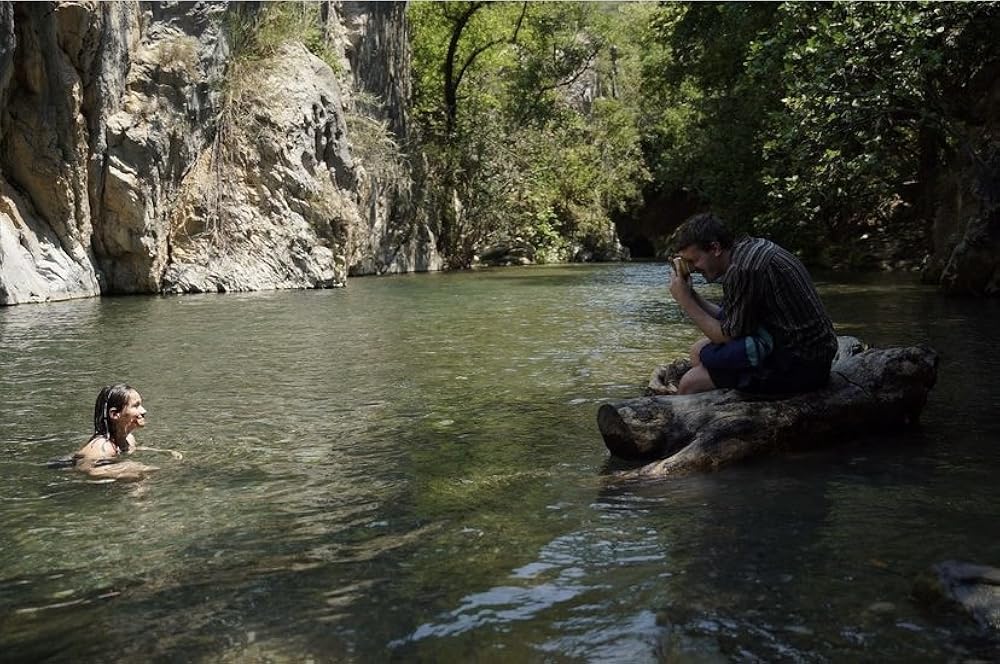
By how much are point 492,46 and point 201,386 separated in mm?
34678

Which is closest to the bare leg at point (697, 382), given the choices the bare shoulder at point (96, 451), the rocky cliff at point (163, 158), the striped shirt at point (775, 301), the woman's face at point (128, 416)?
the striped shirt at point (775, 301)

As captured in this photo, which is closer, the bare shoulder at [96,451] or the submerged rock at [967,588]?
the submerged rock at [967,588]

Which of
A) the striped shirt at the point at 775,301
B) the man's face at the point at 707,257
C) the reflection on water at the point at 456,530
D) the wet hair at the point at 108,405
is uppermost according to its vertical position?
→ the man's face at the point at 707,257

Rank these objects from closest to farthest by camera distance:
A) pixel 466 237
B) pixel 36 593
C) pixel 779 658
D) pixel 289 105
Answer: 1. pixel 779 658
2. pixel 36 593
3. pixel 289 105
4. pixel 466 237

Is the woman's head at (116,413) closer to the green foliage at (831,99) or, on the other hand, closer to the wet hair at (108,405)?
the wet hair at (108,405)

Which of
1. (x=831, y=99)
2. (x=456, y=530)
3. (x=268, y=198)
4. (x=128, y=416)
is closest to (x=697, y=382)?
(x=456, y=530)

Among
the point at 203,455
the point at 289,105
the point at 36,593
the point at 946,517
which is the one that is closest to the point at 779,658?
the point at 946,517

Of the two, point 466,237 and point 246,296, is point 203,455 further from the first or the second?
point 466,237

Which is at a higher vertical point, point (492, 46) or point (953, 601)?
point (492, 46)

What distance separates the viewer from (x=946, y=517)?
16.4 feet

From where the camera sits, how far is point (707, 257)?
262 inches

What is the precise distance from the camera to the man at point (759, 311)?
659 cm

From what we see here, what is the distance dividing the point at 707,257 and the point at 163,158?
19.6 m

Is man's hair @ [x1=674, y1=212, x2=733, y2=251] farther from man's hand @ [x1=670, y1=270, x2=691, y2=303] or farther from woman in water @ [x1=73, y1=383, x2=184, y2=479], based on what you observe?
woman in water @ [x1=73, y1=383, x2=184, y2=479]
